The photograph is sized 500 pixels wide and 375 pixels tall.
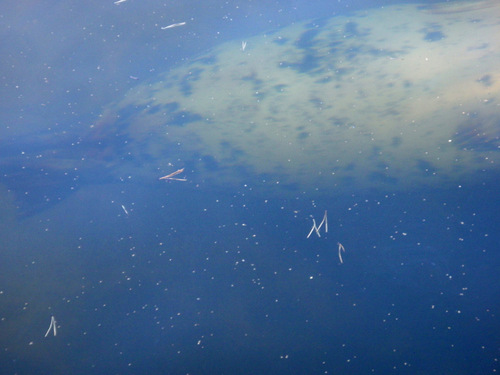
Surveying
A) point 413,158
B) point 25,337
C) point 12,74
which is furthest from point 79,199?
point 413,158

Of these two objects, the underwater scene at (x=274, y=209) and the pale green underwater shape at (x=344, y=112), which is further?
the pale green underwater shape at (x=344, y=112)

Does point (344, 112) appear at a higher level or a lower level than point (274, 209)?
higher

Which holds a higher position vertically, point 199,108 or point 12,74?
point 12,74

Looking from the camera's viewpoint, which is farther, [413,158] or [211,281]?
[413,158]

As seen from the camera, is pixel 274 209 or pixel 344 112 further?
pixel 344 112

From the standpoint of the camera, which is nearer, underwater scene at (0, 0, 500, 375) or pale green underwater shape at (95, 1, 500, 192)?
underwater scene at (0, 0, 500, 375)

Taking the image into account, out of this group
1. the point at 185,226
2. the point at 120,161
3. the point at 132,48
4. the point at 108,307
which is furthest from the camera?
the point at 132,48

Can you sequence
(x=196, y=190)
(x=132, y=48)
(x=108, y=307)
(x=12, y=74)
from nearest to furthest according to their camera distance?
(x=108, y=307), (x=196, y=190), (x=12, y=74), (x=132, y=48)

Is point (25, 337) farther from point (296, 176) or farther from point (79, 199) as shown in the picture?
point (296, 176)
